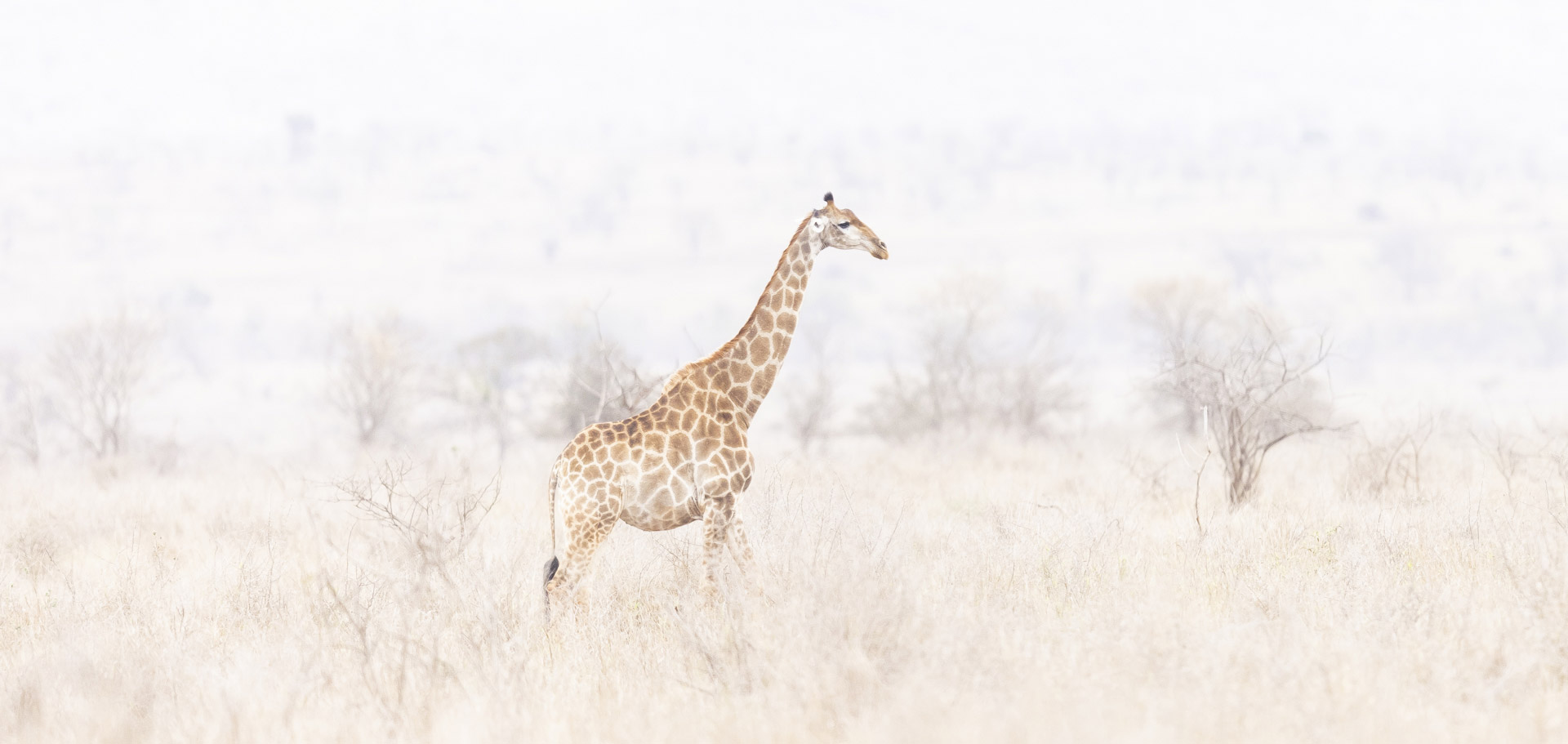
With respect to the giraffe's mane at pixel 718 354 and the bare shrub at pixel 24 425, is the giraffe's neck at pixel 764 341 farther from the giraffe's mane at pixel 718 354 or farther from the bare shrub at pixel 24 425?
the bare shrub at pixel 24 425

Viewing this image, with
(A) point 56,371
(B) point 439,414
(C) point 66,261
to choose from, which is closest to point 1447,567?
(B) point 439,414

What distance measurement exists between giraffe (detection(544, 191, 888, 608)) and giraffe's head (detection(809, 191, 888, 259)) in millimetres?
16

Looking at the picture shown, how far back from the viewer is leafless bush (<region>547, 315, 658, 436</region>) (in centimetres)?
1250

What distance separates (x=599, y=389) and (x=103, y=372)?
1440 centimetres

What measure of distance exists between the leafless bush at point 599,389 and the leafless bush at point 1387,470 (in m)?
7.01

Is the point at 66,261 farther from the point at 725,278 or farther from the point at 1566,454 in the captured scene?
the point at 1566,454

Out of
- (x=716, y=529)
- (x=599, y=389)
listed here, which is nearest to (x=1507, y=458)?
(x=716, y=529)

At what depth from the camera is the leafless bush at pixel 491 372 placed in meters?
30.3

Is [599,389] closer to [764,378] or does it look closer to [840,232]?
[764,378]

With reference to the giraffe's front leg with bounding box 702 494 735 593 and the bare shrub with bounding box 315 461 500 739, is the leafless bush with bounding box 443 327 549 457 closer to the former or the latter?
the bare shrub with bounding box 315 461 500 739

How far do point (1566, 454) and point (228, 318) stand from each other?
8204cm

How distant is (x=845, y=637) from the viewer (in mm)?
5578

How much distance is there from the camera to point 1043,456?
19891 mm

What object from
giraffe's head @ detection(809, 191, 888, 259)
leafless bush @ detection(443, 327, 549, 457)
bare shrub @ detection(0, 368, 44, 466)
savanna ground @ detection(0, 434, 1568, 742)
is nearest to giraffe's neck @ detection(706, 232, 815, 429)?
giraffe's head @ detection(809, 191, 888, 259)
